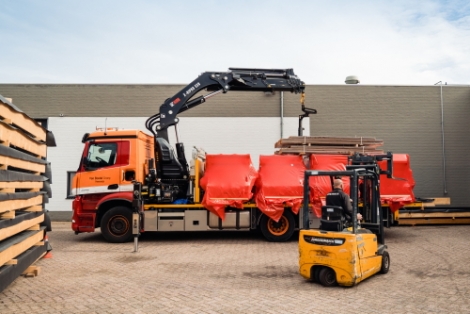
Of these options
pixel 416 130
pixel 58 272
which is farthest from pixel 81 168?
pixel 416 130

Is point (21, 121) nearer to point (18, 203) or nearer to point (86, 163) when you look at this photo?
point (18, 203)

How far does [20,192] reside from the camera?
7762 mm

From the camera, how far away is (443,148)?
20688 mm

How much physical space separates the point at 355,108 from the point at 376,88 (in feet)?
4.38

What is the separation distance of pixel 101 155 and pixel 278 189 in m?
5.38

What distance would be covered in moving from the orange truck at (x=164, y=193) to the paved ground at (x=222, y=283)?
2.71 ft

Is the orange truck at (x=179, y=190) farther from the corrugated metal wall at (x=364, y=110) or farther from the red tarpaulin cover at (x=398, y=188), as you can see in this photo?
the corrugated metal wall at (x=364, y=110)

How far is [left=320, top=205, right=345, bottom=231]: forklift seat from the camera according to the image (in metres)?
8.15

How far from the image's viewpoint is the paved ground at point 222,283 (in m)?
6.85

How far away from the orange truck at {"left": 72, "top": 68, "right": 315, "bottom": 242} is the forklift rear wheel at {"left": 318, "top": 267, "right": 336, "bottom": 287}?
551 cm

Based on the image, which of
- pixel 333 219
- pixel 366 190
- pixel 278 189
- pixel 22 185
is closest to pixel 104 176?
pixel 278 189

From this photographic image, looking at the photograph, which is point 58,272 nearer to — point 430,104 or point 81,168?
point 81,168

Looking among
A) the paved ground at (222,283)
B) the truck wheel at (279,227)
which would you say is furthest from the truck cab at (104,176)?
the truck wheel at (279,227)

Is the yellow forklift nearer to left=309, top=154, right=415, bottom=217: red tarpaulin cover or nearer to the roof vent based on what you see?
left=309, top=154, right=415, bottom=217: red tarpaulin cover
